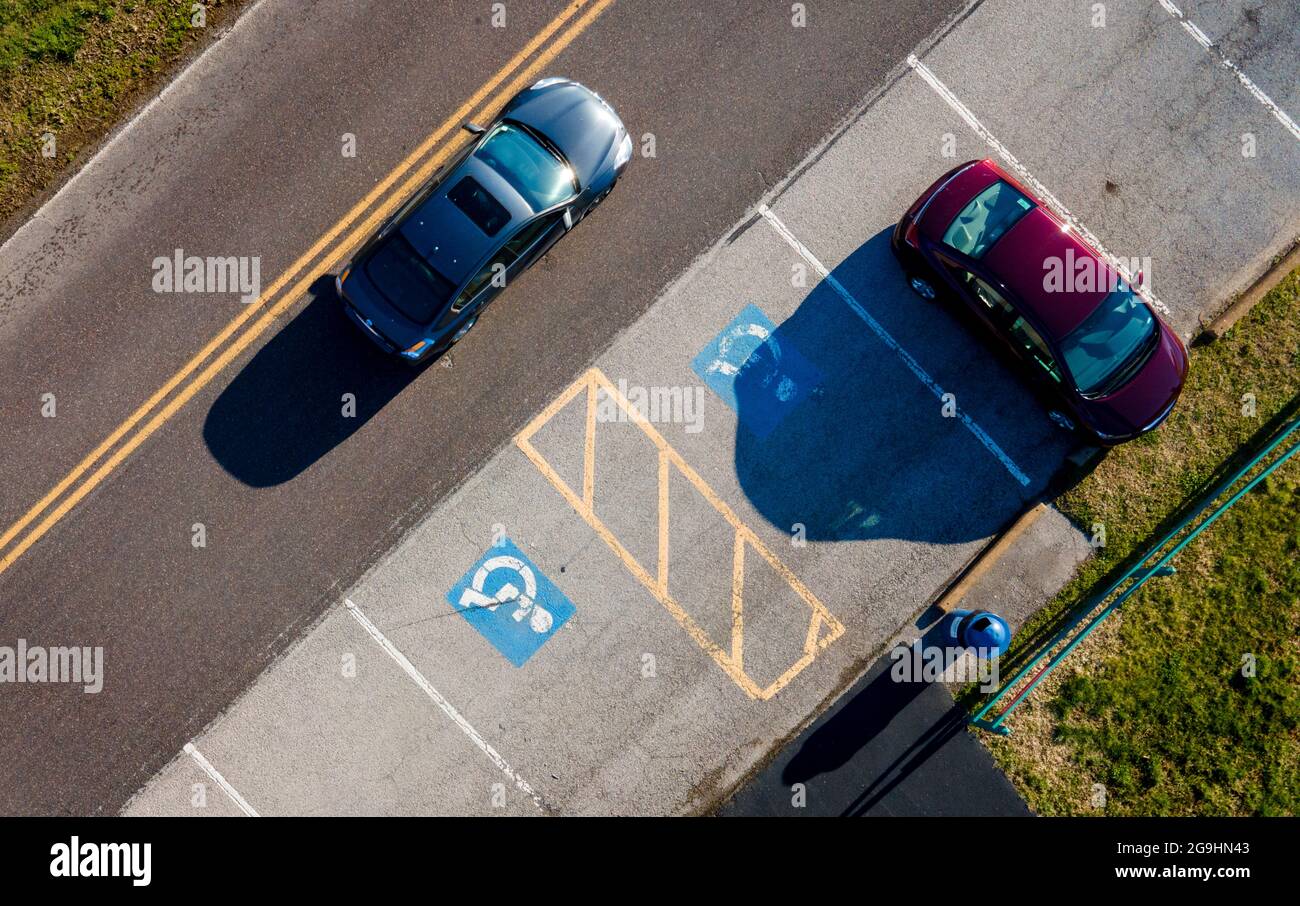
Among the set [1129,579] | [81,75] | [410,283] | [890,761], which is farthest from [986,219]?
[81,75]

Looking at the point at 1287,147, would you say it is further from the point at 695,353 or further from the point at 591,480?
the point at 591,480

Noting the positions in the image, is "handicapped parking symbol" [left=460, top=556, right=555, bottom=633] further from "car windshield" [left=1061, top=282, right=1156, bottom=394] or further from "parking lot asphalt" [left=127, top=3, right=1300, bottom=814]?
"car windshield" [left=1061, top=282, right=1156, bottom=394]

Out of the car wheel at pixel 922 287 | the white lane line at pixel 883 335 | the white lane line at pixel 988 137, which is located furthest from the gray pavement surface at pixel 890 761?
the white lane line at pixel 988 137

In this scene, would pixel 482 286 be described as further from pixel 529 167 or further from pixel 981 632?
pixel 981 632

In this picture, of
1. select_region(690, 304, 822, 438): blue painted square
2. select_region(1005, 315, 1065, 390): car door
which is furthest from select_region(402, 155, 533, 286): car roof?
select_region(1005, 315, 1065, 390): car door

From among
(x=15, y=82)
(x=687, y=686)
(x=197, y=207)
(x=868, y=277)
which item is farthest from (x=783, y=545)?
(x=15, y=82)
